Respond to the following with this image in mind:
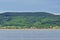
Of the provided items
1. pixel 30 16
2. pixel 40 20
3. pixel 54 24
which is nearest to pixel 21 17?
pixel 30 16

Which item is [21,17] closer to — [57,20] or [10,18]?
[10,18]

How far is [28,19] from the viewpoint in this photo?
116 ft

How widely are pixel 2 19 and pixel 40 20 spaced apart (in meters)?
4.36

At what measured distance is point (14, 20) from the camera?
1357 inches

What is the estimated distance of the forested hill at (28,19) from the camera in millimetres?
32184

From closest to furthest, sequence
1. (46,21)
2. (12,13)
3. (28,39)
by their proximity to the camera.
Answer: (28,39) < (46,21) < (12,13)

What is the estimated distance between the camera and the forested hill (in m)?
32.2

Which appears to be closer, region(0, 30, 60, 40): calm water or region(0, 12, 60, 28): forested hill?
region(0, 30, 60, 40): calm water

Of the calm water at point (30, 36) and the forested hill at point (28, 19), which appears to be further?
the forested hill at point (28, 19)

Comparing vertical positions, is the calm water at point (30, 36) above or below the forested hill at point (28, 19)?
above

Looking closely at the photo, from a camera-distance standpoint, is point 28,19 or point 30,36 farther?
point 28,19

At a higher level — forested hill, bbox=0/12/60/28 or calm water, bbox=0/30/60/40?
calm water, bbox=0/30/60/40

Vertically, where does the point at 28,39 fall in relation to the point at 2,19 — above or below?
above

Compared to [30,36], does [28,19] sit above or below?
below
